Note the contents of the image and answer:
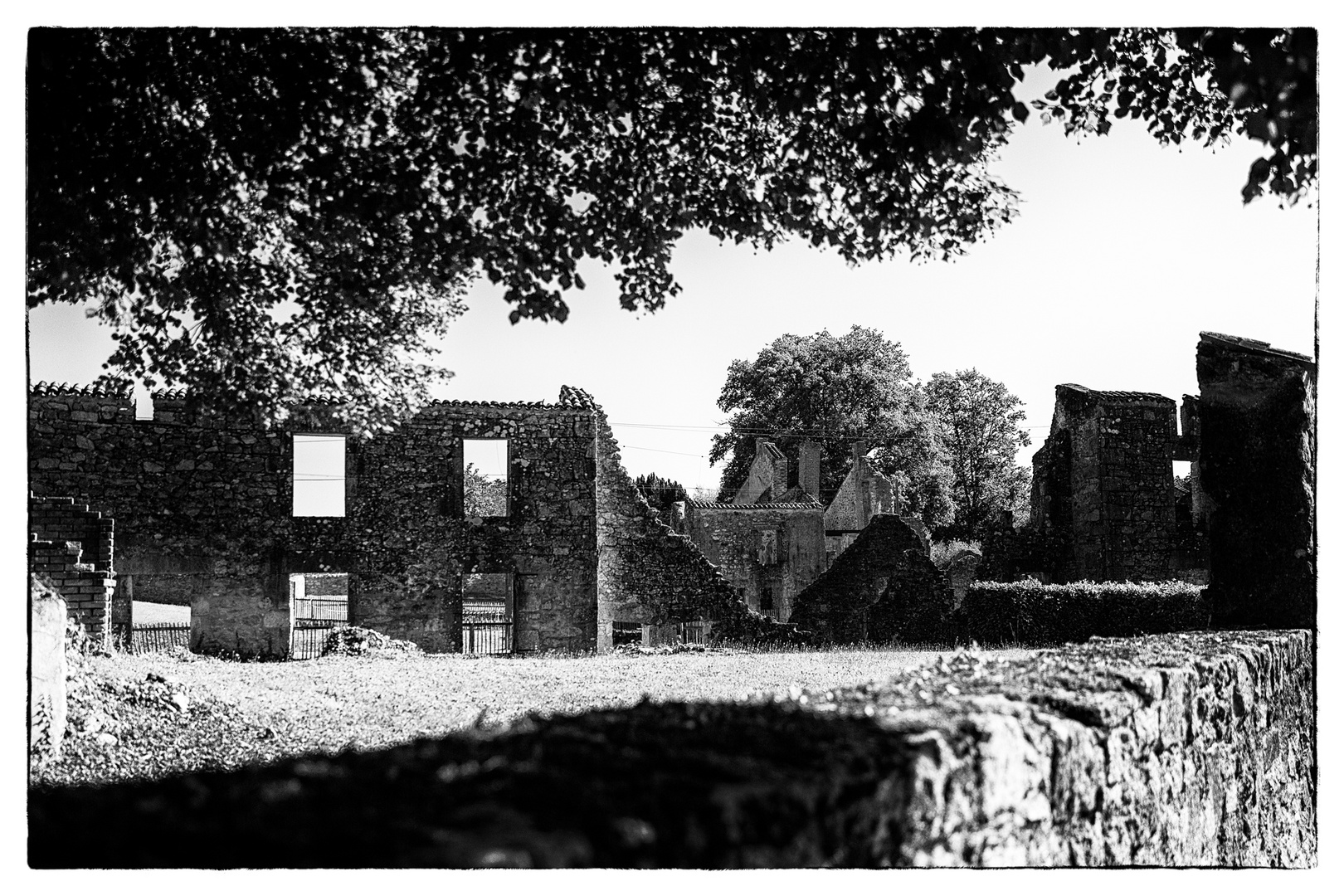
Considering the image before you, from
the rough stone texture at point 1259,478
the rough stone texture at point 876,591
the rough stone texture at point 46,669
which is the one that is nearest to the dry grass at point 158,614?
Result: the rough stone texture at point 876,591

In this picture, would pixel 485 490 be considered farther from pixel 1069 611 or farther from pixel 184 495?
pixel 1069 611

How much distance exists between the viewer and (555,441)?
14898 mm

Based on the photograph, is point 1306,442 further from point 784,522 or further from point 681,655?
point 784,522

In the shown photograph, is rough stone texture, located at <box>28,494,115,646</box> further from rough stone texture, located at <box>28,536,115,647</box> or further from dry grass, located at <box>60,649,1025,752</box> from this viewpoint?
dry grass, located at <box>60,649,1025,752</box>

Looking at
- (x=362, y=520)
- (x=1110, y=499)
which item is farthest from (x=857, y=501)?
(x=362, y=520)

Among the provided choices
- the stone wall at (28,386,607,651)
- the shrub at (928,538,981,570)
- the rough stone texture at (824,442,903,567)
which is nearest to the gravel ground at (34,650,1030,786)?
the stone wall at (28,386,607,651)

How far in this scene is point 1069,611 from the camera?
12.6 metres

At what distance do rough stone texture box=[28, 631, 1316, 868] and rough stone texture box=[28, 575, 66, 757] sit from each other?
3.18 feet

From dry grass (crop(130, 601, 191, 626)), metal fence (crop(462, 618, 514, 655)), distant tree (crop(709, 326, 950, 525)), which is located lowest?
dry grass (crop(130, 601, 191, 626))

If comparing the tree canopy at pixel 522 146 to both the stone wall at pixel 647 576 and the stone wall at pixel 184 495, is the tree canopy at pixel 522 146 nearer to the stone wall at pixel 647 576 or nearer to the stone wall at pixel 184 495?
the stone wall at pixel 184 495

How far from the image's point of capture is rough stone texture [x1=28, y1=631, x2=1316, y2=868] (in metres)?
2.15

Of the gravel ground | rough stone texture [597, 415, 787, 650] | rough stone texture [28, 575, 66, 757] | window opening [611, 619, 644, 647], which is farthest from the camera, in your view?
window opening [611, 619, 644, 647]

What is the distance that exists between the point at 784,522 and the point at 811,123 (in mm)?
16593

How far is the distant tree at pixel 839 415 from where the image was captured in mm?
17469
